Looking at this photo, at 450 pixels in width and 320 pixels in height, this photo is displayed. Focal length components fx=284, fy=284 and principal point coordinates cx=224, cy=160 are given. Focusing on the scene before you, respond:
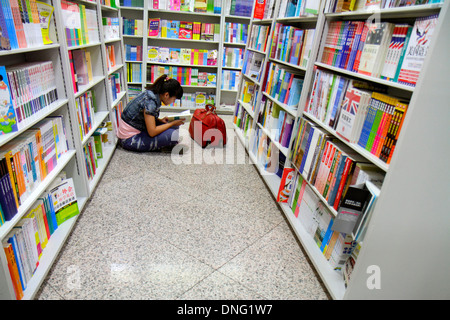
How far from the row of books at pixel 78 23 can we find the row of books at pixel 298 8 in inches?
64.0

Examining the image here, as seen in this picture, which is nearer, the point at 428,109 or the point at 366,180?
the point at 428,109

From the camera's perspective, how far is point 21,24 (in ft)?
4.42

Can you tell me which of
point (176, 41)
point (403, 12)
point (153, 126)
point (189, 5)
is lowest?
point (153, 126)

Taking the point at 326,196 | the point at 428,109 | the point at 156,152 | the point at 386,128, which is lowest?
the point at 156,152

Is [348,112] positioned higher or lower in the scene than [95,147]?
higher

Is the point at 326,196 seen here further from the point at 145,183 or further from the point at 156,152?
the point at 156,152

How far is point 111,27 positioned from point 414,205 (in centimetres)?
326

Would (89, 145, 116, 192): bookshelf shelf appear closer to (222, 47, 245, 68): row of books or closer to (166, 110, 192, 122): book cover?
(166, 110, 192, 122): book cover

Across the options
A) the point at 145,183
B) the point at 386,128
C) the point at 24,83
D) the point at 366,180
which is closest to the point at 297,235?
the point at 366,180

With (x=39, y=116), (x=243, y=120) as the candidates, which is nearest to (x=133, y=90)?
(x=243, y=120)

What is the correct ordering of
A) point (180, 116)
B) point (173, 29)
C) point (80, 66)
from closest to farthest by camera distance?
point (80, 66), point (180, 116), point (173, 29)

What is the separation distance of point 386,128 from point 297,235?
3.27 ft

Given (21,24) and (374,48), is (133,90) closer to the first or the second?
(21,24)

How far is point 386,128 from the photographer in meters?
1.27
